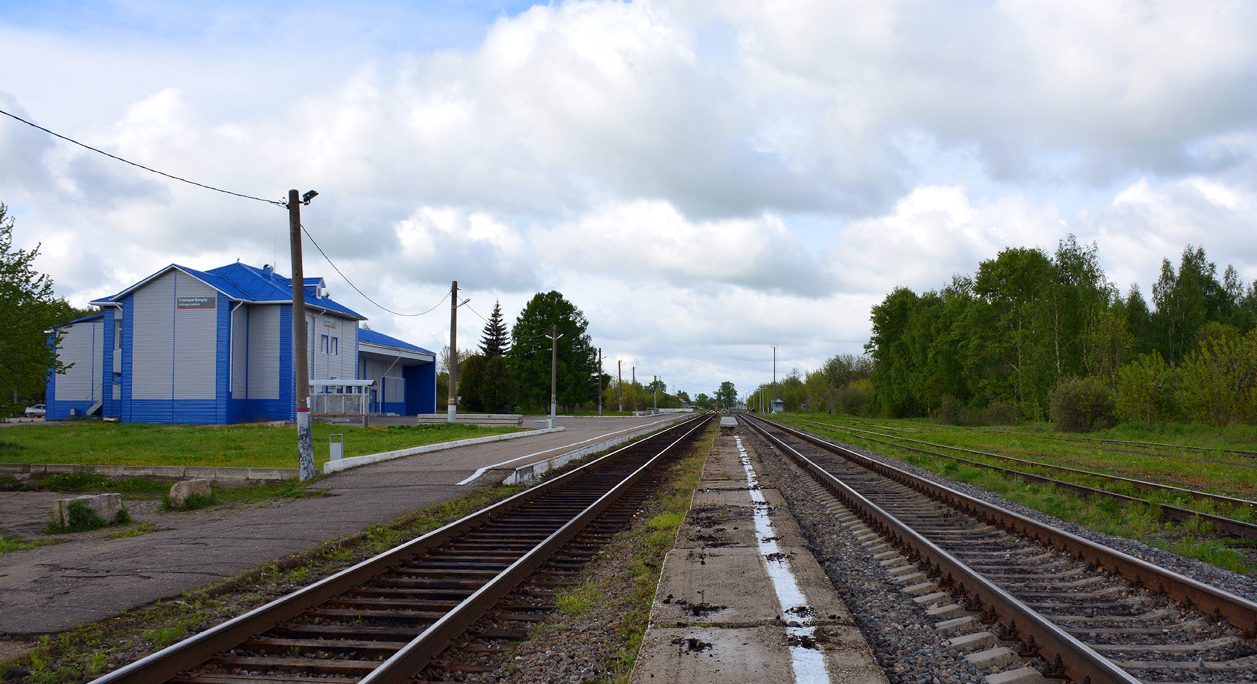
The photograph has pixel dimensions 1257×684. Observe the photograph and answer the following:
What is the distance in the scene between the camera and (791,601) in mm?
6922

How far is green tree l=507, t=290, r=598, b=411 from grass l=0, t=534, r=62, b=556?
77.9 metres

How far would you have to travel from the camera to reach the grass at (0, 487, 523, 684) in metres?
5.69

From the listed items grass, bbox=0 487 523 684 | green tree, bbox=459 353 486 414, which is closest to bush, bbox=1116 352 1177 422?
grass, bbox=0 487 523 684

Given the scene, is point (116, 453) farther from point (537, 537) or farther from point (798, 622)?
point (798, 622)

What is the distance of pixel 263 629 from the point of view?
20.5 feet

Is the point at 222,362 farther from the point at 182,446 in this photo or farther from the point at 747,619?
the point at 747,619

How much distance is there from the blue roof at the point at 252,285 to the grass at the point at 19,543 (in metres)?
36.4

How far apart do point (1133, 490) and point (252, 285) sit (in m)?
46.0

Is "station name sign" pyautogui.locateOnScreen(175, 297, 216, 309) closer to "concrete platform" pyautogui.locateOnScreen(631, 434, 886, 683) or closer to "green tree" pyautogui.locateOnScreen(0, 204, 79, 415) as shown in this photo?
"green tree" pyautogui.locateOnScreen(0, 204, 79, 415)

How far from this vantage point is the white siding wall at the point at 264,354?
1873 inches

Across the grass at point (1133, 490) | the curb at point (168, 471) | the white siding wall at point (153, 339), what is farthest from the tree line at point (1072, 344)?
the white siding wall at point (153, 339)

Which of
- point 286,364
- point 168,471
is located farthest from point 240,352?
point 168,471

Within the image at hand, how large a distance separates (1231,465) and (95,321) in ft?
182

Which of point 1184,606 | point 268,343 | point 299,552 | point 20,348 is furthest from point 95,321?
point 1184,606
